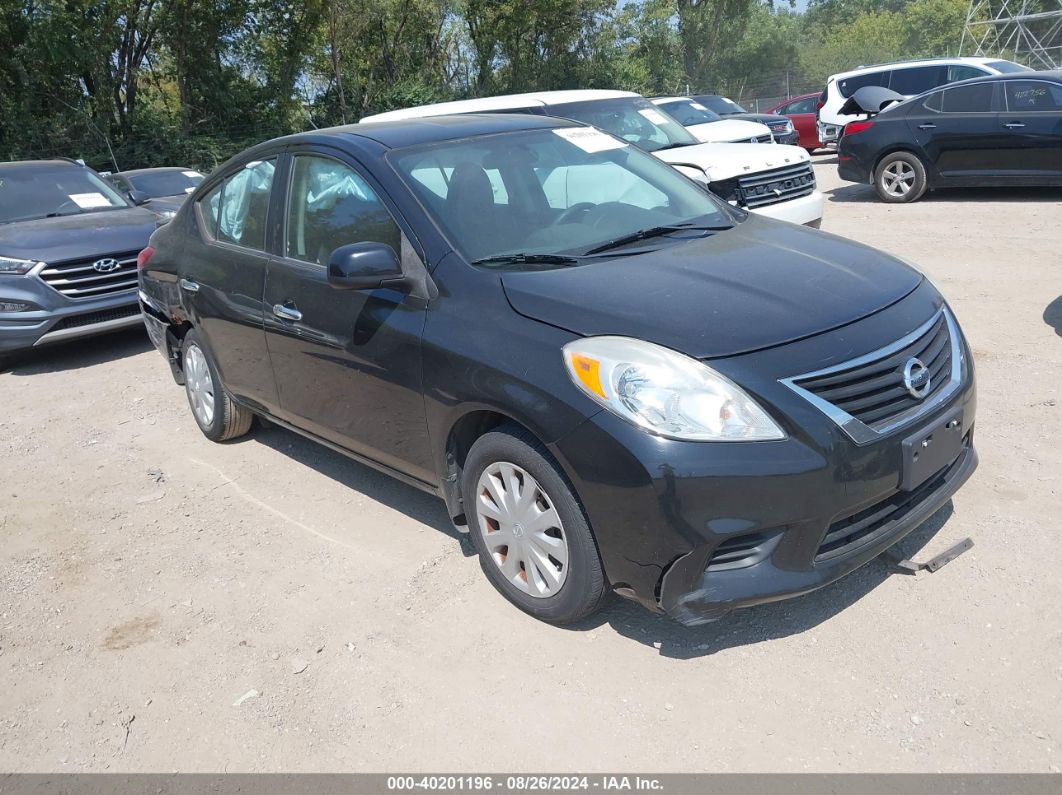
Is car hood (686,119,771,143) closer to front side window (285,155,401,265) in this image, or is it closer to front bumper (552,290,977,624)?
front side window (285,155,401,265)

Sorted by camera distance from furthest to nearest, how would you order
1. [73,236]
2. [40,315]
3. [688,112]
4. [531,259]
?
[688,112] → [73,236] → [40,315] → [531,259]

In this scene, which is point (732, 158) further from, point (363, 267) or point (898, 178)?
point (363, 267)

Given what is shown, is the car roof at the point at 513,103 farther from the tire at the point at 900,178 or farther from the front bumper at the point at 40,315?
the tire at the point at 900,178

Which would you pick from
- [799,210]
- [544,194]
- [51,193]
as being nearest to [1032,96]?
[799,210]

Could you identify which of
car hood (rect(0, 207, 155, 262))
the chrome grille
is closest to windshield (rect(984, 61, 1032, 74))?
car hood (rect(0, 207, 155, 262))

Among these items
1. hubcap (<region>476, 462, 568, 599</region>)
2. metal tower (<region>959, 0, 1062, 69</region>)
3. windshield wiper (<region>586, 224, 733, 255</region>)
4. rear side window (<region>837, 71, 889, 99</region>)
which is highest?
metal tower (<region>959, 0, 1062, 69</region>)

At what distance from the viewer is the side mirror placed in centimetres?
355

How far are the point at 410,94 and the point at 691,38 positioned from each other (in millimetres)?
17251

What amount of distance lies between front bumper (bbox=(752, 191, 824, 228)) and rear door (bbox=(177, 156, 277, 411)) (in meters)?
4.86

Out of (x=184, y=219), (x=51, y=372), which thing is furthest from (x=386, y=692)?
(x=51, y=372)

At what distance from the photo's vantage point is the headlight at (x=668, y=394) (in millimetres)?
2883

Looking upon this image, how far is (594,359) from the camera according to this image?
120 inches

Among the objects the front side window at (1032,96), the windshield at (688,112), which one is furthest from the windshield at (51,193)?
the front side window at (1032,96)

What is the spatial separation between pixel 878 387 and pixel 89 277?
278 inches
